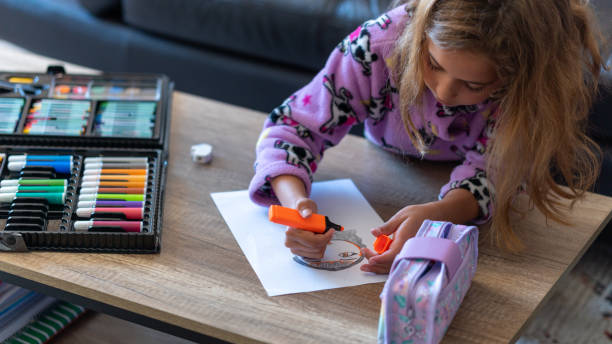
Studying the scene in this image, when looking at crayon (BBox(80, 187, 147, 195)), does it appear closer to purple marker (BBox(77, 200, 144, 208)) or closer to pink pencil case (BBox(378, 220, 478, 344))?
purple marker (BBox(77, 200, 144, 208))

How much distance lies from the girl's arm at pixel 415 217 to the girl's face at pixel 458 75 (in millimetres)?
137

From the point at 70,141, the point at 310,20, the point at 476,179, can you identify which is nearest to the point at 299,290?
the point at 476,179

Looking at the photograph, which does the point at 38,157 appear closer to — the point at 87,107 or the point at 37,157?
the point at 37,157

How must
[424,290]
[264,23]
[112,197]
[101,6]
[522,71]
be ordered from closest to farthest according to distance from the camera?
1. [424,290]
2. [522,71]
3. [112,197]
4. [264,23]
5. [101,6]

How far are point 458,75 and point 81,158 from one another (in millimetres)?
504

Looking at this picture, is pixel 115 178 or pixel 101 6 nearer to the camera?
pixel 115 178

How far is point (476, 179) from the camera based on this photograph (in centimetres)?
86

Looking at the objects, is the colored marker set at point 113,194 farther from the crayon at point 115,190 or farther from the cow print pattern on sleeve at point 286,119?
the cow print pattern on sleeve at point 286,119

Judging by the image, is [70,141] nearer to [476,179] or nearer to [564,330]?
[476,179]

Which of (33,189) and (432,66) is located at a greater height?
(432,66)

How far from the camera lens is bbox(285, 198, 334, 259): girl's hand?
0.74 meters

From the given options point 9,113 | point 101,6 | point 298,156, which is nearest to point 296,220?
point 298,156

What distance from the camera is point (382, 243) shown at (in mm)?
767

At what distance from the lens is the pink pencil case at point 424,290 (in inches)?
23.4
